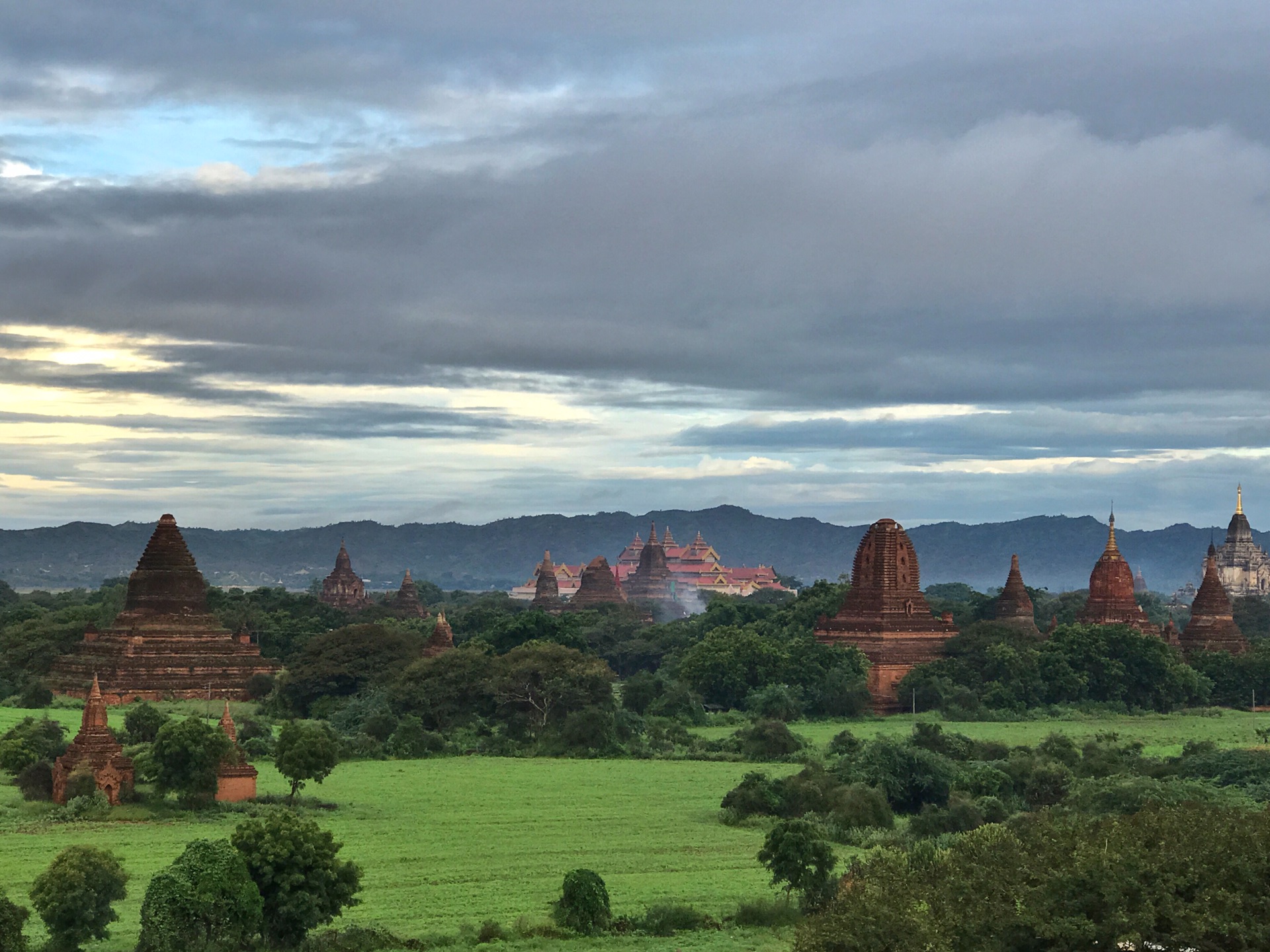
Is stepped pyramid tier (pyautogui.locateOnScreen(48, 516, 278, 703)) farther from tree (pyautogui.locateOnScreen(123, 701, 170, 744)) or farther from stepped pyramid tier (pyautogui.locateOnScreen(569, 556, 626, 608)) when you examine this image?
stepped pyramid tier (pyautogui.locateOnScreen(569, 556, 626, 608))

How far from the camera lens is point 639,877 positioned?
46375 mm

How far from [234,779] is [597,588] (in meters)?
119

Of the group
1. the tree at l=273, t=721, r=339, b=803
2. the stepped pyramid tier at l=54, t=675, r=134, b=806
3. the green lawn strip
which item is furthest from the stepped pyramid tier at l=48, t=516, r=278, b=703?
the tree at l=273, t=721, r=339, b=803

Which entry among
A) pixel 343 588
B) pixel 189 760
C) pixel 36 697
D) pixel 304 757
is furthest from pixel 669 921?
pixel 343 588

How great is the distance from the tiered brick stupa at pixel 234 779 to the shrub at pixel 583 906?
1911 cm

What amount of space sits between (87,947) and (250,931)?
329 centimetres

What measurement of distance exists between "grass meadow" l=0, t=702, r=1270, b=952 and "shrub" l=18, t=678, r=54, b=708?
83.8ft

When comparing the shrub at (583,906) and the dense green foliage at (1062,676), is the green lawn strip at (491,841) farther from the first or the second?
the dense green foliage at (1062,676)

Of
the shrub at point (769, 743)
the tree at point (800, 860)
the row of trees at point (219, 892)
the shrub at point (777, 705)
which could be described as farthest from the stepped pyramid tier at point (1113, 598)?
the row of trees at point (219, 892)

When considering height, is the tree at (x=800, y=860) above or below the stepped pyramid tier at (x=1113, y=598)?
below

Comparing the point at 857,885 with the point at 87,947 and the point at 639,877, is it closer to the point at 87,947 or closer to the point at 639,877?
the point at 639,877

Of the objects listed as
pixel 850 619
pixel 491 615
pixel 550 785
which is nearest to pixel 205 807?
pixel 550 785

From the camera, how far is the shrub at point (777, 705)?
299 ft

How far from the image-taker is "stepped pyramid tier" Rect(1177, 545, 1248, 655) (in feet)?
384
